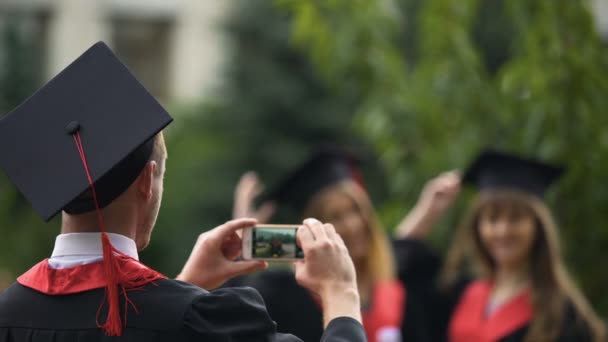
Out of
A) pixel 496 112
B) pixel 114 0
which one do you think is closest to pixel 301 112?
pixel 114 0

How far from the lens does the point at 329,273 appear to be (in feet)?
7.82

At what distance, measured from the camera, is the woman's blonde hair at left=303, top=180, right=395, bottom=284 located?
4891 millimetres

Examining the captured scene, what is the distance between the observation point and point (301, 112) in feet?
51.8

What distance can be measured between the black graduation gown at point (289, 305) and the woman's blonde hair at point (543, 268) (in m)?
0.92

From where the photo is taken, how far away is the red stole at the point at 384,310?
487 centimetres

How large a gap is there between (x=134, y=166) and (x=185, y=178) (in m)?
14.2

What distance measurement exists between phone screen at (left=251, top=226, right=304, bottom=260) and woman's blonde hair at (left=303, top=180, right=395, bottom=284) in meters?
2.26

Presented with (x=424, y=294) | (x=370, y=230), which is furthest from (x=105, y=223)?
(x=424, y=294)

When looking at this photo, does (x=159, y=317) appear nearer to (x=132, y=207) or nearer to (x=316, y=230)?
(x=132, y=207)

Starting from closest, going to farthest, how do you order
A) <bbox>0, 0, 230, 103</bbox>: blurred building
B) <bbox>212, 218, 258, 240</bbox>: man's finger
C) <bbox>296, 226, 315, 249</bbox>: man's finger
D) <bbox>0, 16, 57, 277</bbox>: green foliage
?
<bbox>296, 226, 315, 249</bbox>: man's finger, <bbox>212, 218, 258, 240</bbox>: man's finger, <bbox>0, 16, 57, 277</bbox>: green foliage, <bbox>0, 0, 230, 103</bbox>: blurred building

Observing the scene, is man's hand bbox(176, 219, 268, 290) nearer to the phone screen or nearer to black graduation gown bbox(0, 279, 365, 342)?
the phone screen

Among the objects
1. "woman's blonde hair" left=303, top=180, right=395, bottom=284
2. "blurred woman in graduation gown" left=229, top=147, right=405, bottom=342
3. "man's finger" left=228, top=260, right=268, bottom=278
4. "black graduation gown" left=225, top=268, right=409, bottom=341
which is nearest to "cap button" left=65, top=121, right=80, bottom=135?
"man's finger" left=228, top=260, right=268, bottom=278

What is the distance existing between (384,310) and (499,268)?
24.2 inches

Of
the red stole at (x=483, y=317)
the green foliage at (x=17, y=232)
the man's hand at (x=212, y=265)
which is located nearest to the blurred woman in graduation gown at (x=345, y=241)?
the red stole at (x=483, y=317)
